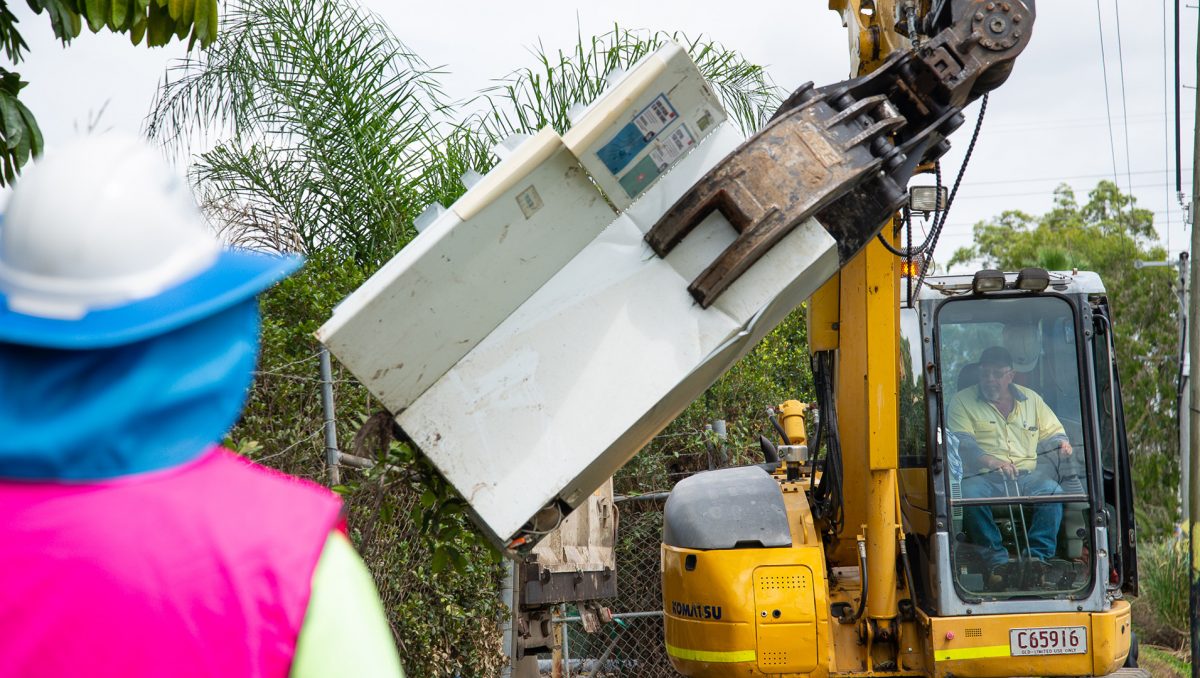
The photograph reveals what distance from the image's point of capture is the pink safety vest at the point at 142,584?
3.69ft

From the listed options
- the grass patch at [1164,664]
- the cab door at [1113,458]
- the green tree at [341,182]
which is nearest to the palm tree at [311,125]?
the green tree at [341,182]

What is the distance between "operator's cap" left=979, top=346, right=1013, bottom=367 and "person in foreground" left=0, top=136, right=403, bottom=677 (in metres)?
6.10

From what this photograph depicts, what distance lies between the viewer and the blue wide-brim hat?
1149 mm

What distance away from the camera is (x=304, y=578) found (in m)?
1.17

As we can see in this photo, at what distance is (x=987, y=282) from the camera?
684 cm

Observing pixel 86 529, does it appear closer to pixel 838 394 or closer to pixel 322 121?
pixel 838 394

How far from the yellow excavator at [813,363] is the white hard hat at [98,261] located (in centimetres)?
247

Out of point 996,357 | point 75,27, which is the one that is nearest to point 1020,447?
point 996,357

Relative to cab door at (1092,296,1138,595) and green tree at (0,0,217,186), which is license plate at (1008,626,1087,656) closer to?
cab door at (1092,296,1138,595)

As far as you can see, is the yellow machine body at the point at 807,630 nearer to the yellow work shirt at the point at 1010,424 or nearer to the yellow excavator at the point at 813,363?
the yellow excavator at the point at 813,363

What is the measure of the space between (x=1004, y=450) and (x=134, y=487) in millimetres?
6196

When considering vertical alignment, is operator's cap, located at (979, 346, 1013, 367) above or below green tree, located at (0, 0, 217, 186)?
below

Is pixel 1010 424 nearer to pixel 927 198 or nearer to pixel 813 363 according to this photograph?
pixel 813 363

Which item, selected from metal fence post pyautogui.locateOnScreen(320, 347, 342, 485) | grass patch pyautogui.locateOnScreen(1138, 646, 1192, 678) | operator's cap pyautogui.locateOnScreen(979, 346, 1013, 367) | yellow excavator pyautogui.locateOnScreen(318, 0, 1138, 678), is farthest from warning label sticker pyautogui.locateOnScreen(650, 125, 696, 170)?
→ grass patch pyautogui.locateOnScreen(1138, 646, 1192, 678)
